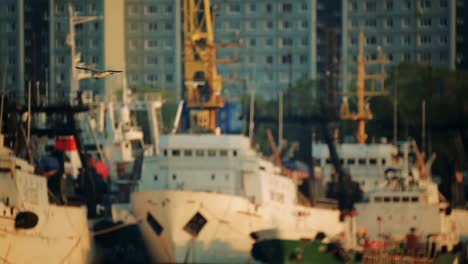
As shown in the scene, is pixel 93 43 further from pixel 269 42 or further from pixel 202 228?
pixel 269 42

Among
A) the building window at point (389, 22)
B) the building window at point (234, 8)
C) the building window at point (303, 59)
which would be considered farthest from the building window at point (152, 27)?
the building window at point (303, 59)

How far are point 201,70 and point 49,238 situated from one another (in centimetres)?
1807

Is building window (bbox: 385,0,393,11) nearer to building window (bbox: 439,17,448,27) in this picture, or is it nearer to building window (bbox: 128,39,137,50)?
building window (bbox: 439,17,448,27)

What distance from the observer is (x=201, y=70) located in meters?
86.6

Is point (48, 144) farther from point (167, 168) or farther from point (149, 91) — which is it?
point (149, 91)

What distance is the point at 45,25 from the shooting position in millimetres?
82375

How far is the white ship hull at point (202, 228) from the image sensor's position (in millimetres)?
75375

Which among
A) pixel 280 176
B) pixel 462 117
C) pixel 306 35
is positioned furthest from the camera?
pixel 306 35

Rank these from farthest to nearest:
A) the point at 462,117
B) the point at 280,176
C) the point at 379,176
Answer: the point at 462,117 → the point at 379,176 → the point at 280,176

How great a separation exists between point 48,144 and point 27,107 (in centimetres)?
1013

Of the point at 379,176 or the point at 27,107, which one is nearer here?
the point at 27,107

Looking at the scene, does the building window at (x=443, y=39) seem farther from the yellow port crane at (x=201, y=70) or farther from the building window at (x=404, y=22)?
the yellow port crane at (x=201, y=70)

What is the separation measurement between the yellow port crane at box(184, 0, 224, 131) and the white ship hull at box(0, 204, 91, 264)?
9.33m

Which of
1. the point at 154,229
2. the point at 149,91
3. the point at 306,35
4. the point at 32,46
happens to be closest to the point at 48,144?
the point at 32,46
